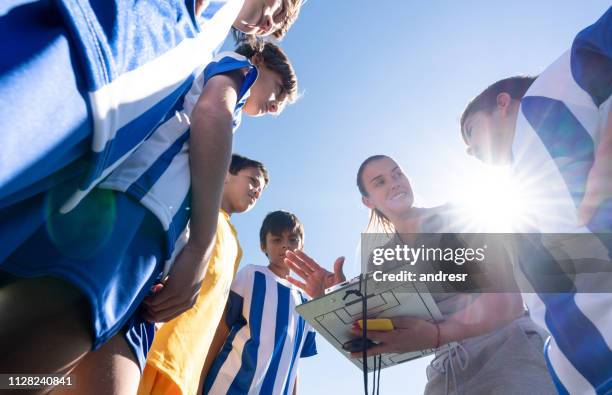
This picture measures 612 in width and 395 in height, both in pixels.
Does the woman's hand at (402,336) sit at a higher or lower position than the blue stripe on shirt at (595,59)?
lower

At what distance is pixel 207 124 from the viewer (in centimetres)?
113

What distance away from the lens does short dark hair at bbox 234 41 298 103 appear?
2095 mm

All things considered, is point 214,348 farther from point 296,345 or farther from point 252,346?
point 296,345

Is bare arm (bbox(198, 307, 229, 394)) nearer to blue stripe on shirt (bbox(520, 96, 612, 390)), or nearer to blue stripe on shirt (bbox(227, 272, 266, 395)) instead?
blue stripe on shirt (bbox(227, 272, 266, 395))

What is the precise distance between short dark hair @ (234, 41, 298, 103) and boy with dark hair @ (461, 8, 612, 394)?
0.93 m

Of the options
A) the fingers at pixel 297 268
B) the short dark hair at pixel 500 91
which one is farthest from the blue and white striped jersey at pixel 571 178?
the fingers at pixel 297 268

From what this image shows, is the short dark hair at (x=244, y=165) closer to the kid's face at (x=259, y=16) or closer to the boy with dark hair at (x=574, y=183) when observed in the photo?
the kid's face at (x=259, y=16)

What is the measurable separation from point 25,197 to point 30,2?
0.85 ft

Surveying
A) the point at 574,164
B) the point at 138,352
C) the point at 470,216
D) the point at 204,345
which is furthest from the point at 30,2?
the point at 470,216

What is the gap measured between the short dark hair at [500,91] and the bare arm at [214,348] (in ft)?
5.81

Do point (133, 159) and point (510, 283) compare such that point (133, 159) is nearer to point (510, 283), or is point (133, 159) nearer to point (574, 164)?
point (574, 164)

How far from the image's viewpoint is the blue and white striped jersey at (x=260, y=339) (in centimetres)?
273

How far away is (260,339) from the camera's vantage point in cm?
289

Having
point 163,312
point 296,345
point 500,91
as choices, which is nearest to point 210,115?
point 163,312
